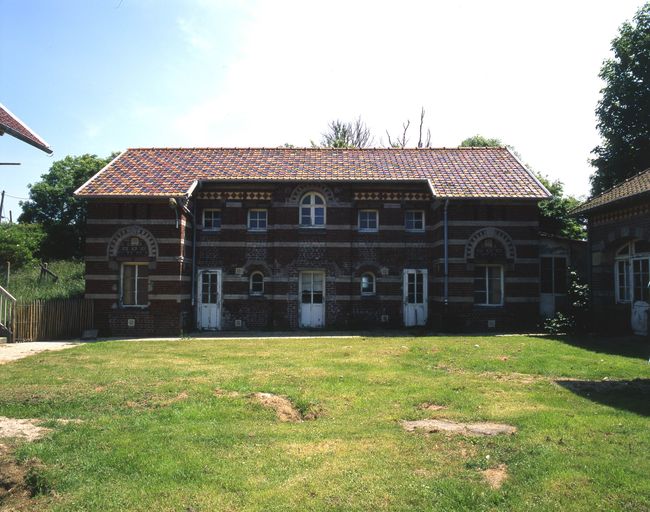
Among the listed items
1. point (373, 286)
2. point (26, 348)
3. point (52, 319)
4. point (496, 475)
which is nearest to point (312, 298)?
point (373, 286)

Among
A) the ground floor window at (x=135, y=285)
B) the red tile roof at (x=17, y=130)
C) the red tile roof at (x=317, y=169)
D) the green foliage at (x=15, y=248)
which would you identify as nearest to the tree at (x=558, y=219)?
the red tile roof at (x=317, y=169)

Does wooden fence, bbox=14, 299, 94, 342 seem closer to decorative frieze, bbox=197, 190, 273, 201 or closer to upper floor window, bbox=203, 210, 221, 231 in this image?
upper floor window, bbox=203, 210, 221, 231

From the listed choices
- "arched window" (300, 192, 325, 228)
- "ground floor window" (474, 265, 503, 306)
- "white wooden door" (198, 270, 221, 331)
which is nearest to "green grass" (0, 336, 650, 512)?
"ground floor window" (474, 265, 503, 306)

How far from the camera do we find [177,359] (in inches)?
490

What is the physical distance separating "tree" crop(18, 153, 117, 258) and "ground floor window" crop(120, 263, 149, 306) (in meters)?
22.0

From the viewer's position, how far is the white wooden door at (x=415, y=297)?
20.3 m

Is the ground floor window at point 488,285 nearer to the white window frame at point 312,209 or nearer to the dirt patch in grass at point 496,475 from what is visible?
the white window frame at point 312,209

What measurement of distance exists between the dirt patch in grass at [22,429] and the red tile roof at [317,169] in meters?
12.8

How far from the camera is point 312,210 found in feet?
67.8

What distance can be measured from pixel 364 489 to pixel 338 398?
345 cm

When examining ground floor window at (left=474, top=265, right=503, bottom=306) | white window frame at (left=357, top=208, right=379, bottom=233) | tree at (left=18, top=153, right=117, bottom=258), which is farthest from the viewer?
tree at (left=18, top=153, right=117, bottom=258)

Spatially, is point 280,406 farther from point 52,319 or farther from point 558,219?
point 558,219

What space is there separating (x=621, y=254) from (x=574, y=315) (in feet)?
8.78

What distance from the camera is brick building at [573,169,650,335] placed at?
15984mm
